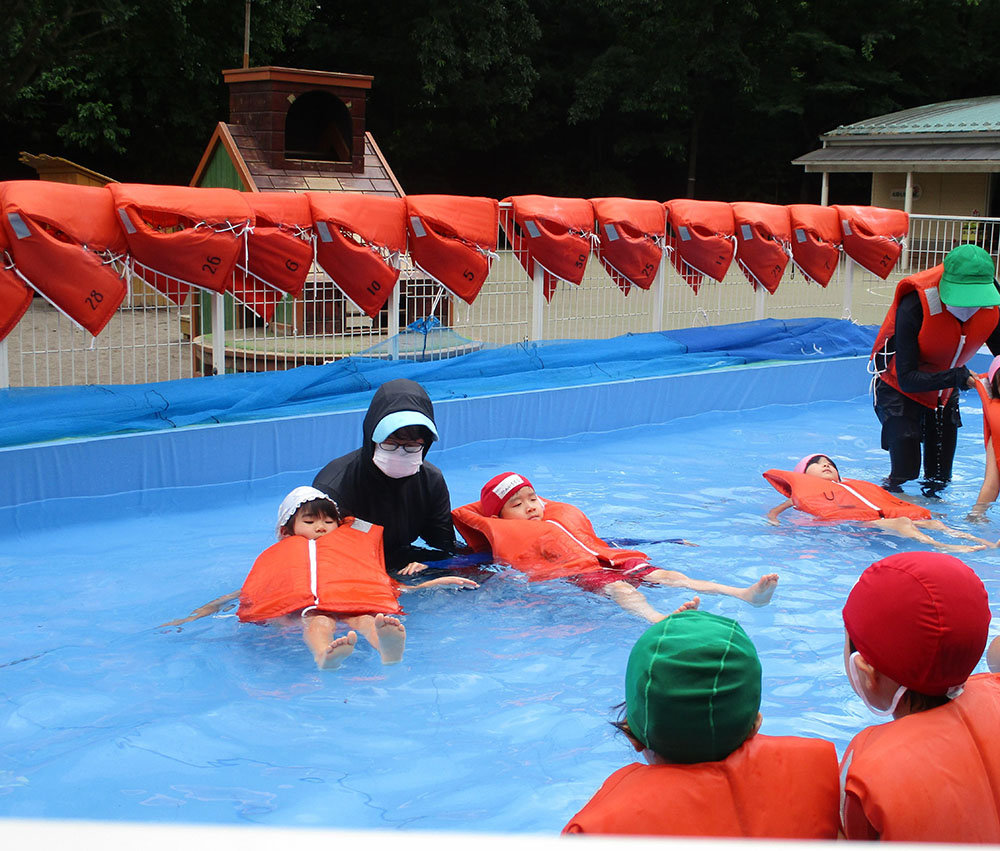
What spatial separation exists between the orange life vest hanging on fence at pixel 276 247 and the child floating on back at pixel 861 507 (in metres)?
4.14

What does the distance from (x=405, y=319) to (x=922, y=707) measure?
26.4ft

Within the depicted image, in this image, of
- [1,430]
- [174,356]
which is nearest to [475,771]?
[1,430]

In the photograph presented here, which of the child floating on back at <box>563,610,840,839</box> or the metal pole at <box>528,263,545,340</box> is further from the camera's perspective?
the metal pole at <box>528,263,545,340</box>

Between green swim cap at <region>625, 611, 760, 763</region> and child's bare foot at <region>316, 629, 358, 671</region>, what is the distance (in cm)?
190

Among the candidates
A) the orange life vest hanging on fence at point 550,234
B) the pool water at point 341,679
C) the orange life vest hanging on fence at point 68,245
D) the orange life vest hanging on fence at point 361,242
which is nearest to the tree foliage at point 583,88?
the orange life vest hanging on fence at point 550,234

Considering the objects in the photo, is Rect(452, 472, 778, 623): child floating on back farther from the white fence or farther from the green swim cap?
the white fence

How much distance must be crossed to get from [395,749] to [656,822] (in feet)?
6.57

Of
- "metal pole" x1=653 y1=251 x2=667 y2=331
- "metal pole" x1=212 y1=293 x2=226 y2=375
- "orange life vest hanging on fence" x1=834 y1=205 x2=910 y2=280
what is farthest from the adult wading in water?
"orange life vest hanging on fence" x1=834 y1=205 x2=910 y2=280

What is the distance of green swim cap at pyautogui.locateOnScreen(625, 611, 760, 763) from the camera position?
2.13 m

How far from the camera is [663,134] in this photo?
100ft

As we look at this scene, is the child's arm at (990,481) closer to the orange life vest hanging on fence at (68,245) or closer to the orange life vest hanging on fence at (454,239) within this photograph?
the orange life vest hanging on fence at (454,239)

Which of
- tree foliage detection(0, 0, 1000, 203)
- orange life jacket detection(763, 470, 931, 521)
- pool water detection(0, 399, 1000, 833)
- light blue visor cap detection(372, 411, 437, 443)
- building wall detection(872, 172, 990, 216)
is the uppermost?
tree foliage detection(0, 0, 1000, 203)

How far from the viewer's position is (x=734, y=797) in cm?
213

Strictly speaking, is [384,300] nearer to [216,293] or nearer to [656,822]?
[216,293]
